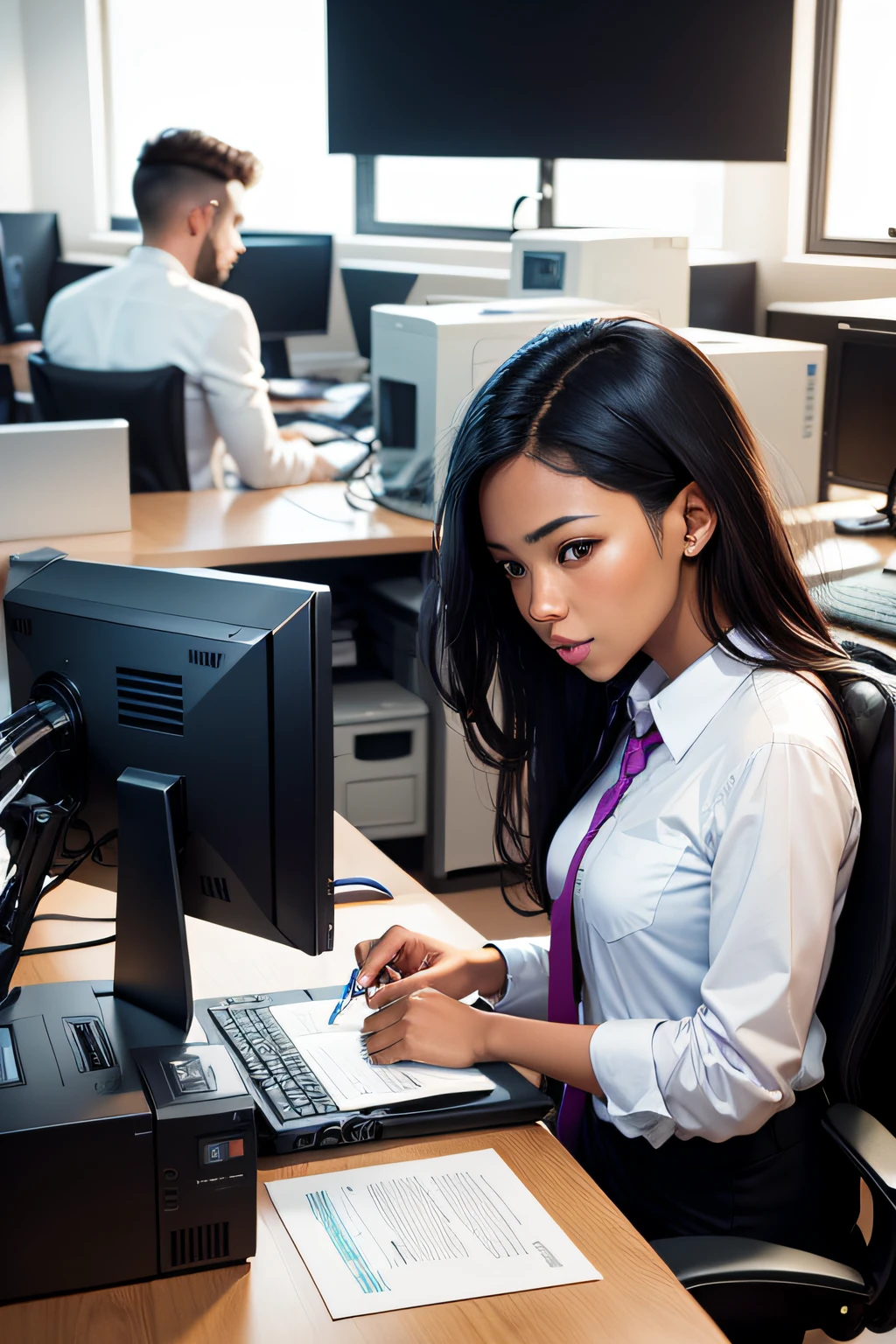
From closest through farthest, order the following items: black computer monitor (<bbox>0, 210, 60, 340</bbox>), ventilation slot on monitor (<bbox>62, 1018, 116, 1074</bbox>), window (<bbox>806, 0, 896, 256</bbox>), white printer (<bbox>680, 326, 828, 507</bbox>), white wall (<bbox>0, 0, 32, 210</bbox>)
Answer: ventilation slot on monitor (<bbox>62, 1018, 116, 1074</bbox>)
white printer (<bbox>680, 326, 828, 507</bbox>)
window (<bbox>806, 0, 896, 256</bbox>)
black computer monitor (<bbox>0, 210, 60, 340</bbox>)
white wall (<bbox>0, 0, 32, 210</bbox>)

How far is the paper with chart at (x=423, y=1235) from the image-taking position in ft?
2.85

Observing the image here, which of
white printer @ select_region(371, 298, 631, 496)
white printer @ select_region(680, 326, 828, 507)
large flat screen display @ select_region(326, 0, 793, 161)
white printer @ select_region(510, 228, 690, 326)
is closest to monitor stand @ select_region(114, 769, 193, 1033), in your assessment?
white printer @ select_region(371, 298, 631, 496)

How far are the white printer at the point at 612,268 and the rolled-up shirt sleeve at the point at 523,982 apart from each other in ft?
6.36

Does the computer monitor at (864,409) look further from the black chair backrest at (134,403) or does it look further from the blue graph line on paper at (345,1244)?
the blue graph line on paper at (345,1244)

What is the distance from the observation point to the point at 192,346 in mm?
2936

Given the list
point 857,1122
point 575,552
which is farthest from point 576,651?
point 857,1122

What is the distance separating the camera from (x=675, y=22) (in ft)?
9.72

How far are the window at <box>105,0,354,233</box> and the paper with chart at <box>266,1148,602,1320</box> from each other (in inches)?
189

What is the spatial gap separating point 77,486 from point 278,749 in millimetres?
1822

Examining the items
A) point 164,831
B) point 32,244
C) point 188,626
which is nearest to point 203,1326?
point 164,831

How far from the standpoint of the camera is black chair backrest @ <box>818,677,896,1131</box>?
106 centimetres

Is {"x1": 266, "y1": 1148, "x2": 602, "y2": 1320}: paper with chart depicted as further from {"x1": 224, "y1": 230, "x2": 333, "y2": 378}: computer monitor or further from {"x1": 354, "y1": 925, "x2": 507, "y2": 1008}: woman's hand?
{"x1": 224, "y1": 230, "x2": 333, "y2": 378}: computer monitor

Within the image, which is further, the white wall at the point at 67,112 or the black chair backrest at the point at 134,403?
the white wall at the point at 67,112

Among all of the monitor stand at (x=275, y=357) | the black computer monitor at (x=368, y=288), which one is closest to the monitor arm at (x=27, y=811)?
the black computer monitor at (x=368, y=288)
